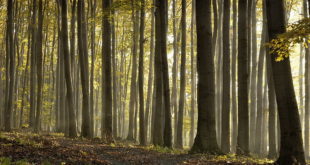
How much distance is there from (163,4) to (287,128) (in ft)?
28.1

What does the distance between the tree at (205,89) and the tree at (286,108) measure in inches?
130

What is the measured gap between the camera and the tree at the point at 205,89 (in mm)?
11562

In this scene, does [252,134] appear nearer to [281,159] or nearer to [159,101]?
[159,101]

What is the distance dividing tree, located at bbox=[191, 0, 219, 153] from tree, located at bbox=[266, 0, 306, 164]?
3.30m

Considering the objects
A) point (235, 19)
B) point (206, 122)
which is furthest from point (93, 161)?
point (235, 19)

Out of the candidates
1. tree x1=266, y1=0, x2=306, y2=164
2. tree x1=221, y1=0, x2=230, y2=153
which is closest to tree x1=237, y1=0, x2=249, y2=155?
tree x1=221, y1=0, x2=230, y2=153

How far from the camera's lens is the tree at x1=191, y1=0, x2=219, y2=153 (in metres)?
11.6

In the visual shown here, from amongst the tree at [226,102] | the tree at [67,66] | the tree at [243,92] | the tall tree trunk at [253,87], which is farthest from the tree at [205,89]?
the tall tree trunk at [253,87]

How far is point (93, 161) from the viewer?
8.65 m

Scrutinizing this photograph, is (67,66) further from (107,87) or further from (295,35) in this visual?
(295,35)

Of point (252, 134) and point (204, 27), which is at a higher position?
point (204, 27)

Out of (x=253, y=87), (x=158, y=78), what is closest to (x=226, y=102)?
(x=158, y=78)

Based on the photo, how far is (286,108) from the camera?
8.23 meters

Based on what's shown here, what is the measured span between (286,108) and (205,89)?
3695 mm
